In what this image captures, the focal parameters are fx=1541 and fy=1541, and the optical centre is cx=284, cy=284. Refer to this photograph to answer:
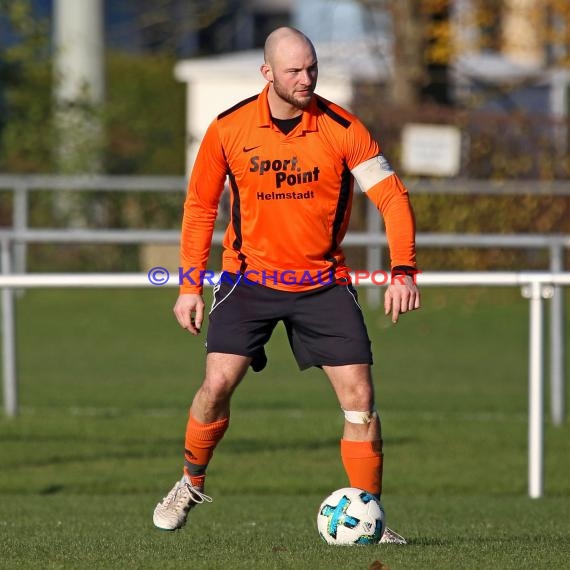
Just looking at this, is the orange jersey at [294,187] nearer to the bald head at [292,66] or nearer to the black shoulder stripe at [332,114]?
the black shoulder stripe at [332,114]

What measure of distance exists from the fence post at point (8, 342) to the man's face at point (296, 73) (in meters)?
4.89

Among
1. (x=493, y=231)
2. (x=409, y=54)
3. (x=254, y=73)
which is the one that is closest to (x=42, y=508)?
(x=493, y=231)

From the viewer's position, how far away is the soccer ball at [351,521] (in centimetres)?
640

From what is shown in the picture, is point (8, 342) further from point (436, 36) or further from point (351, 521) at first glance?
point (436, 36)

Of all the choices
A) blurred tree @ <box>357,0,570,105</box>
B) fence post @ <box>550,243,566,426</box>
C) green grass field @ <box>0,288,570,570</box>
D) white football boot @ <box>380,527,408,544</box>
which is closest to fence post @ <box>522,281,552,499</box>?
green grass field @ <box>0,288,570,570</box>

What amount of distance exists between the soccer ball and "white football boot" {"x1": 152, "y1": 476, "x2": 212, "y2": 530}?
79 centimetres

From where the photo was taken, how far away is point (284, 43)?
650 centimetres

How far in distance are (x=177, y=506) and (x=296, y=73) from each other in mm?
2045

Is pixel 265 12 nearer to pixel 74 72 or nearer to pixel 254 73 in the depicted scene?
pixel 254 73

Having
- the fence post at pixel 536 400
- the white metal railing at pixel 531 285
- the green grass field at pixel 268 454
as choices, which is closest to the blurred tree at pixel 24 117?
the green grass field at pixel 268 454

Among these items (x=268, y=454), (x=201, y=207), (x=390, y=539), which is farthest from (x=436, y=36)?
(x=390, y=539)

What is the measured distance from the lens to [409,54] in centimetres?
2448

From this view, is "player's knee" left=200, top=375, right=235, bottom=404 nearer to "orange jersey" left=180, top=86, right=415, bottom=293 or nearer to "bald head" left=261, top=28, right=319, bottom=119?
"orange jersey" left=180, top=86, right=415, bottom=293

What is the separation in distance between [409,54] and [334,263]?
18.1 m
